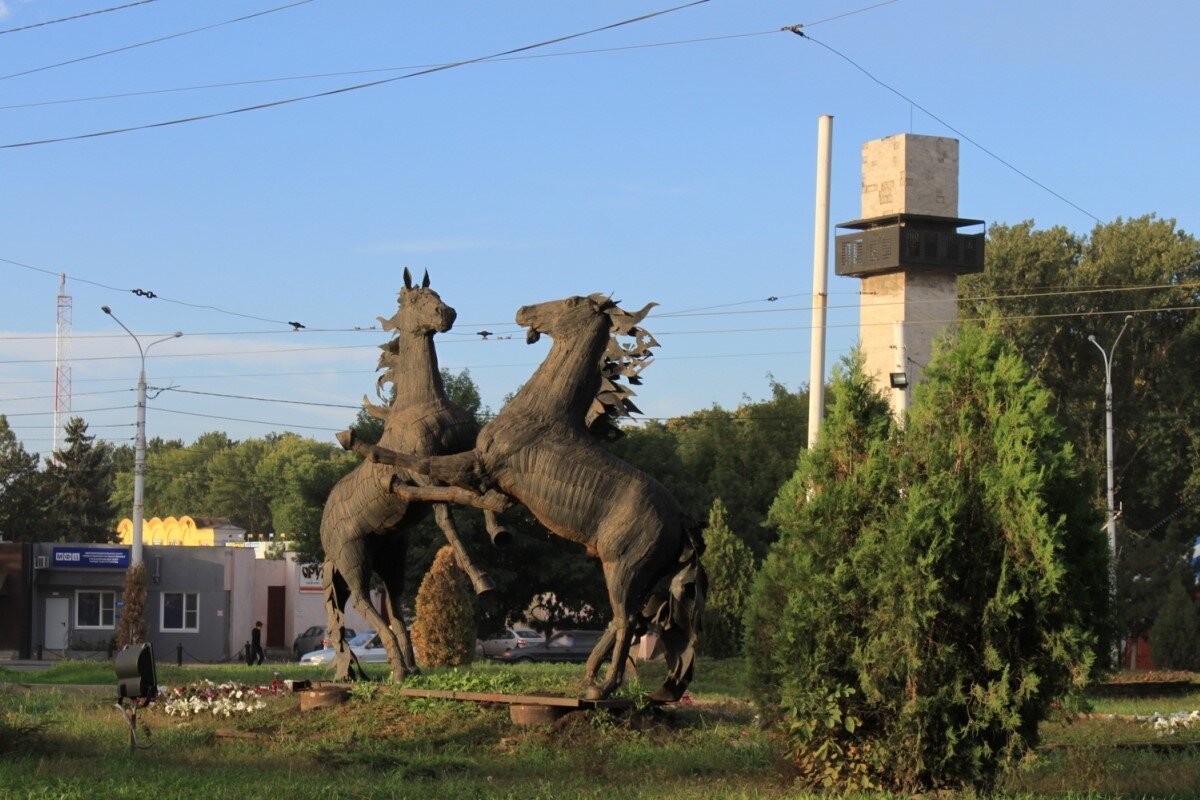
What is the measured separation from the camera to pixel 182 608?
4888cm

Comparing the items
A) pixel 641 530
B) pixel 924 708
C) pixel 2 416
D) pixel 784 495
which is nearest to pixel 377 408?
pixel 641 530

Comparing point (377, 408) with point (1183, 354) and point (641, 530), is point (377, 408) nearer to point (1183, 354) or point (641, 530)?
point (641, 530)

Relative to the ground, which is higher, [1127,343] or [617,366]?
[1127,343]

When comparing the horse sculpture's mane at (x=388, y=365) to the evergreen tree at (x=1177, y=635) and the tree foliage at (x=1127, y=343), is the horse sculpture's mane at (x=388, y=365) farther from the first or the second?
the tree foliage at (x=1127, y=343)

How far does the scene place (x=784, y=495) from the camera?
32.8 ft

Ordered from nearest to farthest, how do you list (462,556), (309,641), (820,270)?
(462,556) → (820,270) → (309,641)

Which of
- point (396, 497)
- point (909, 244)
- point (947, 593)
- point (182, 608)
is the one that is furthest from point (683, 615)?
point (182, 608)

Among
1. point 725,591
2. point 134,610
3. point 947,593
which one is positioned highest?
point 947,593

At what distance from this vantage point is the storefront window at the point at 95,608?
48156 millimetres

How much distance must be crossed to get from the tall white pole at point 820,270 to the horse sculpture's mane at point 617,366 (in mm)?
5915

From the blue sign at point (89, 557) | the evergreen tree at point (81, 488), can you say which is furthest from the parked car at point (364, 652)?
the evergreen tree at point (81, 488)

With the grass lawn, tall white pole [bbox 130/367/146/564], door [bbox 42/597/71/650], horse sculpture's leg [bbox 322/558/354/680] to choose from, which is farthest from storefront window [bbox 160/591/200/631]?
horse sculpture's leg [bbox 322/558/354/680]

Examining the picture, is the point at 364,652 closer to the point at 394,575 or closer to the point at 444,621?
the point at 444,621

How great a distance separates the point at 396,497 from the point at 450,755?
3.47 metres
